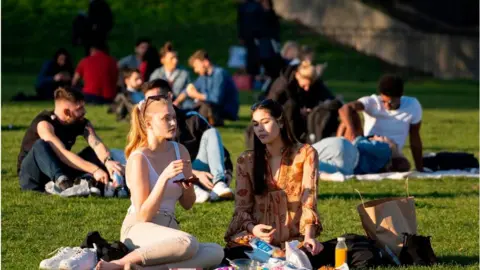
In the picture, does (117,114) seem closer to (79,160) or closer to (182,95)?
(182,95)

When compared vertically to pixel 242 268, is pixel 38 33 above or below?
below

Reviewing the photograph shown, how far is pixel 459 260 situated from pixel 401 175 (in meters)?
4.86

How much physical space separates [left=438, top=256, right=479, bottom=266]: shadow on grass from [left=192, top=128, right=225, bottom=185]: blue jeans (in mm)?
3245

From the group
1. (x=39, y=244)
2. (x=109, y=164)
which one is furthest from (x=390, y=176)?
(x=39, y=244)

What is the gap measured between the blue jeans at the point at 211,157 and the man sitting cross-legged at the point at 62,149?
0.87 meters

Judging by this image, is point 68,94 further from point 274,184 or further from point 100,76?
point 100,76

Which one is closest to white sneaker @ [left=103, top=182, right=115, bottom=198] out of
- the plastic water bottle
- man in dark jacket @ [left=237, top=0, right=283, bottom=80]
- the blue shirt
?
the plastic water bottle

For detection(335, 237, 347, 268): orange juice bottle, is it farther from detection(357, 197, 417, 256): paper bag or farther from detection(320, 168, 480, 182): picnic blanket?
detection(320, 168, 480, 182): picnic blanket

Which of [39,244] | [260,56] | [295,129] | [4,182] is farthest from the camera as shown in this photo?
[260,56]

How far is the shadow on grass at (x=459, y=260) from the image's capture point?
9.67m

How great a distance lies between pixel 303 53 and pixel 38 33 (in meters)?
15.5

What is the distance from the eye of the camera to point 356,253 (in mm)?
9266

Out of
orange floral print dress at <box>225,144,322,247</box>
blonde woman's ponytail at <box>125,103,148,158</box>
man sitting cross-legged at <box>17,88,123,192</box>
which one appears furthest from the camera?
man sitting cross-legged at <box>17,88,123,192</box>

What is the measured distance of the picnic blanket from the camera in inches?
565
